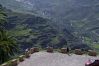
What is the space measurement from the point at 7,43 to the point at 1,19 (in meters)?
9.35

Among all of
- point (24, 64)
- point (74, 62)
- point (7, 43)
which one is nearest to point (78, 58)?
point (74, 62)

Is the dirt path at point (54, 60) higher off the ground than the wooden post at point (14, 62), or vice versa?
the wooden post at point (14, 62)

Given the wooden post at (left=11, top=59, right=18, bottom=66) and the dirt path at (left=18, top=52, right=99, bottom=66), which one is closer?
the wooden post at (left=11, top=59, right=18, bottom=66)

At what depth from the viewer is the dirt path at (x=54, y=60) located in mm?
37969

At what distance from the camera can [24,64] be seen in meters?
36.9

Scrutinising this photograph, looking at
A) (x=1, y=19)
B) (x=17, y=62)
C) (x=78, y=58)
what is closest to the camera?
(x=17, y=62)

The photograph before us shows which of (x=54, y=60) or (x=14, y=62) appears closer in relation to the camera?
(x=14, y=62)

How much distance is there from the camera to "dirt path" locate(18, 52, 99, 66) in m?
38.0

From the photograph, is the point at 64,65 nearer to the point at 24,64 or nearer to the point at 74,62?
the point at 74,62

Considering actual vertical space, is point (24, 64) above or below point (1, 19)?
below

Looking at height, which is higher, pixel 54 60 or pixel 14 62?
pixel 14 62

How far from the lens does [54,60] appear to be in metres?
40.4

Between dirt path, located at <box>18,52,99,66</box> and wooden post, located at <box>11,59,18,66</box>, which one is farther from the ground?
wooden post, located at <box>11,59,18,66</box>

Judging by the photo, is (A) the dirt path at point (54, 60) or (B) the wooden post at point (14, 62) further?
(A) the dirt path at point (54, 60)
